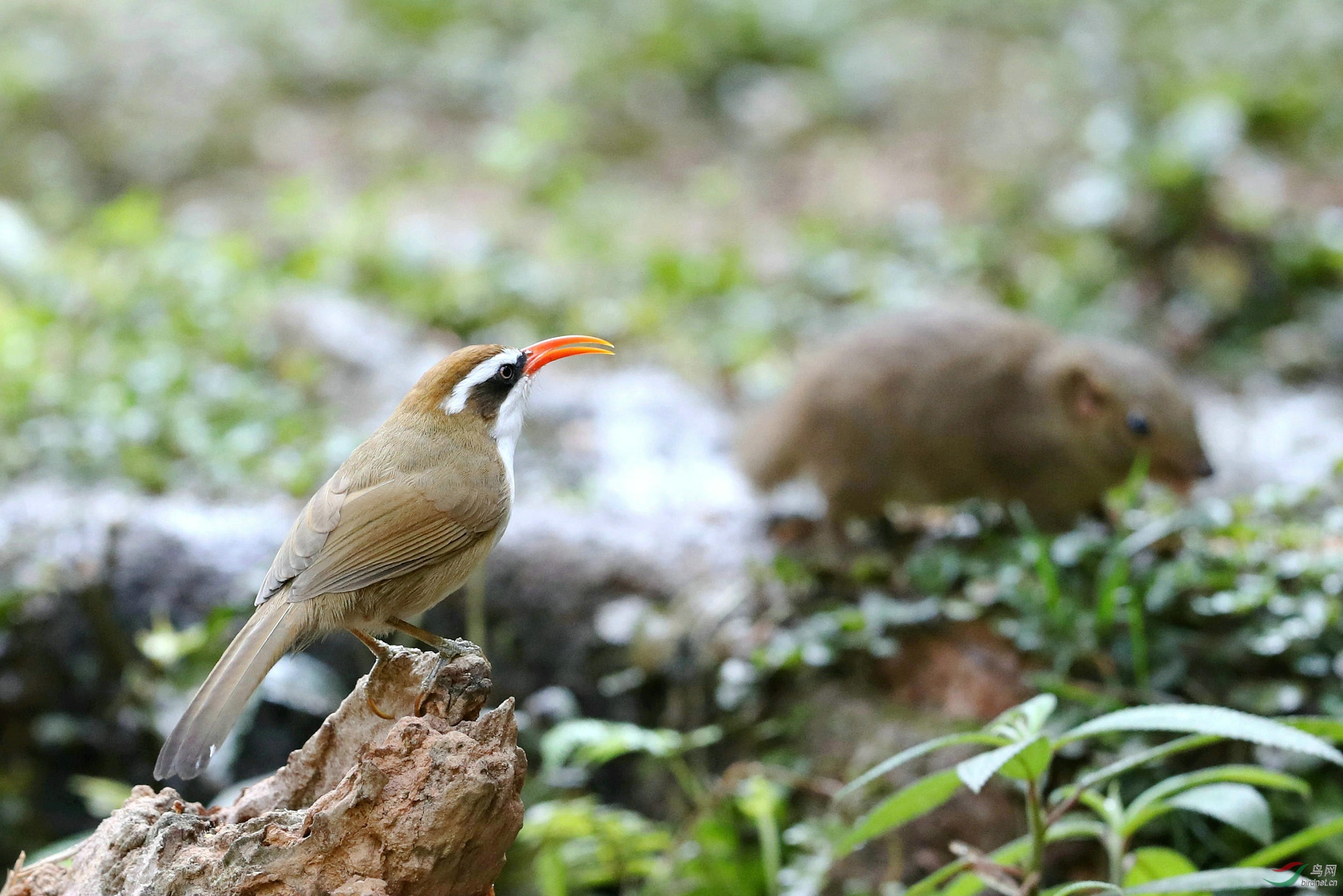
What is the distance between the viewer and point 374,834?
2.51 meters

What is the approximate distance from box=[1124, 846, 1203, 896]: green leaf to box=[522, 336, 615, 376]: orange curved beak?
1.96 meters

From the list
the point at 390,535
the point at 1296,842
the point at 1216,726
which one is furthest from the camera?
the point at 1296,842

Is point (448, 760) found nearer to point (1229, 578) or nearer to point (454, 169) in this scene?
point (1229, 578)

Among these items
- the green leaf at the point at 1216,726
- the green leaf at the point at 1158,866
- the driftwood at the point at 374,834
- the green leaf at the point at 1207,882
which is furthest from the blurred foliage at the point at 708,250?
the driftwood at the point at 374,834

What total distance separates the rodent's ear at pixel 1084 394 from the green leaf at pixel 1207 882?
2.85 m

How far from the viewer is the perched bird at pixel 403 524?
9.00 ft

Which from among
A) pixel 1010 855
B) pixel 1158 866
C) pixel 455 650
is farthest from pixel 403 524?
pixel 1158 866

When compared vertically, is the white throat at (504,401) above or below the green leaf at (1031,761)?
above

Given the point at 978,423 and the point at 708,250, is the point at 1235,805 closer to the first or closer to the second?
the point at 978,423

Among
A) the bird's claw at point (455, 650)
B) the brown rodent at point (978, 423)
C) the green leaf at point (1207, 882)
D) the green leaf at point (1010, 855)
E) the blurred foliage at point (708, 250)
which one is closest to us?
the green leaf at point (1207, 882)

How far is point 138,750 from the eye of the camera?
4.86 m

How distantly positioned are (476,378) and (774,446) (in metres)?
2.63

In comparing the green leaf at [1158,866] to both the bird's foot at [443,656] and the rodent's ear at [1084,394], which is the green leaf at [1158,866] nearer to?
the bird's foot at [443,656]

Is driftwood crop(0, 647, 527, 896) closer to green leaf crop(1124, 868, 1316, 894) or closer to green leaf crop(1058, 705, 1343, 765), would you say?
green leaf crop(1058, 705, 1343, 765)
